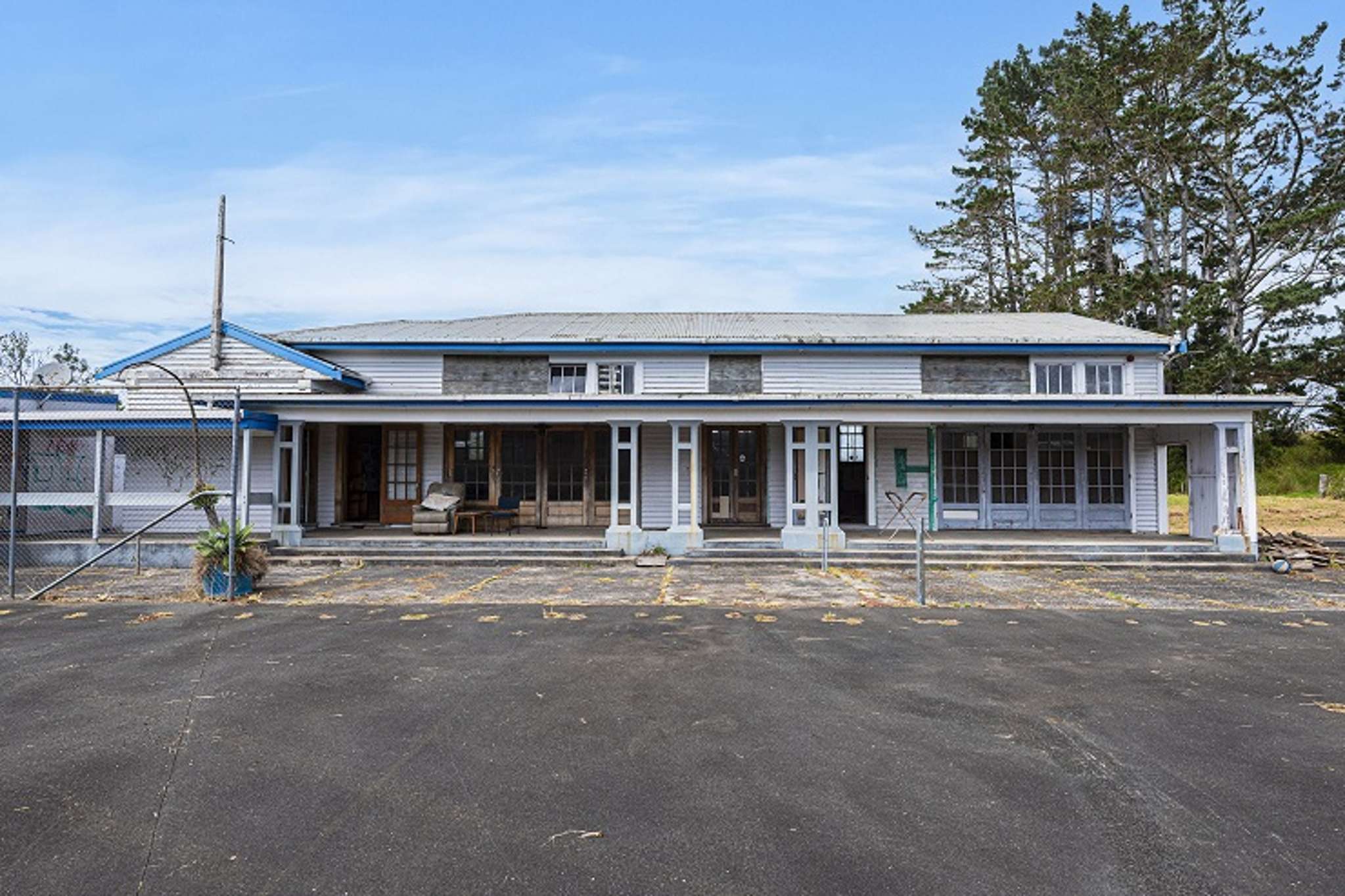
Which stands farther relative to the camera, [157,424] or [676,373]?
[676,373]

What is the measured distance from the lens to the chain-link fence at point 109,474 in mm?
13023

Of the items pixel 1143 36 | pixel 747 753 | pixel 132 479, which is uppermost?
pixel 1143 36

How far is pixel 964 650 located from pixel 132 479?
54.4 feet

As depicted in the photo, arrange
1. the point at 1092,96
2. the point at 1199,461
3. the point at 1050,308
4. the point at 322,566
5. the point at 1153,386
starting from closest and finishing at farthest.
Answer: the point at 322,566 < the point at 1199,461 < the point at 1153,386 < the point at 1092,96 < the point at 1050,308

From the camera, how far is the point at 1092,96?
26188mm

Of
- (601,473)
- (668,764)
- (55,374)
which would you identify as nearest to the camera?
(668,764)

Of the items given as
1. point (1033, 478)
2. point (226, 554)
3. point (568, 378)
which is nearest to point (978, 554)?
point (1033, 478)

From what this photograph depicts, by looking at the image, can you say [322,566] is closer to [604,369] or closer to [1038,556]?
[604,369]

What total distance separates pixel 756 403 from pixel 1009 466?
21.6 ft

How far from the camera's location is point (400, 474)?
1680 centimetres

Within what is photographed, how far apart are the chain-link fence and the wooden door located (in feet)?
10.1

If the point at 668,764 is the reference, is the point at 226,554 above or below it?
above

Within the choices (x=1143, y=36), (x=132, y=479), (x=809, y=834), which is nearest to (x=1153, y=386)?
(x=809, y=834)

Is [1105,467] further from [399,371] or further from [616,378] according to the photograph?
[399,371]
